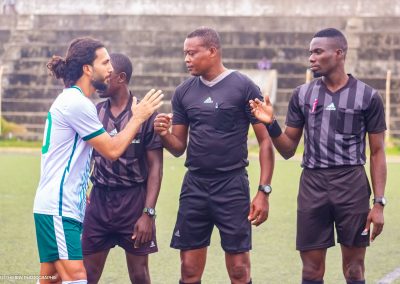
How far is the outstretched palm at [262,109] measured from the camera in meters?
6.48

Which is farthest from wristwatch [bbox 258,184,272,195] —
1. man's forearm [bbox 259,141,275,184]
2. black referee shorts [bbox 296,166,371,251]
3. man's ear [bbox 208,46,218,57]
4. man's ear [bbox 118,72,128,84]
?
man's ear [bbox 118,72,128,84]

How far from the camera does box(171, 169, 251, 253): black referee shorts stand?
673cm

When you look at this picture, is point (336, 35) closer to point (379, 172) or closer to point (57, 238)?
point (379, 172)

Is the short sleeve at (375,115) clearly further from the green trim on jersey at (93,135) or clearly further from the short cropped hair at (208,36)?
the green trim on jersey at (93,135)

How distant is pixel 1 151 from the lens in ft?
70.9

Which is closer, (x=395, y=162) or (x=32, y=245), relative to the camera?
(x=32, y=245)

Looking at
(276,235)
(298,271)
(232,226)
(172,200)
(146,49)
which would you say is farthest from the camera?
(146,49)

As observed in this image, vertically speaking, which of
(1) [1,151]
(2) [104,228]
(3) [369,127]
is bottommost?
(1) [1,151]

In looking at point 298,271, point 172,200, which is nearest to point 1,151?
point 172,200

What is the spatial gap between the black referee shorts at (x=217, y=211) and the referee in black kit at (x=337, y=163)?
0.40m

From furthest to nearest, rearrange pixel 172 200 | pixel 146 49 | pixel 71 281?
pixel 146 49, pixel 172 200, pixel 71 281

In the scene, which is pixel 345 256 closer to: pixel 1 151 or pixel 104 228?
pixel 104 228

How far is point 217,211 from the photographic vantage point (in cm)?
675

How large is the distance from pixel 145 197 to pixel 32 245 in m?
3.09
